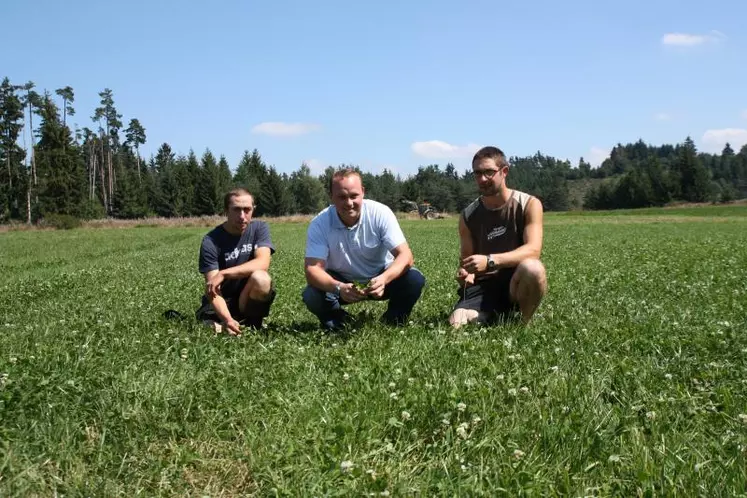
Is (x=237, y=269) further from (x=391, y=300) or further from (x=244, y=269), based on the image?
(x=391, y=300)

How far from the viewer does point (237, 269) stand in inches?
237

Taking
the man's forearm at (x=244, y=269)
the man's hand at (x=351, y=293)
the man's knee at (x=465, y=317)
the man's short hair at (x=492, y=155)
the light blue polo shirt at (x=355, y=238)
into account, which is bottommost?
the man's knee at (x=465, y=317)

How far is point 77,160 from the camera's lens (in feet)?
230

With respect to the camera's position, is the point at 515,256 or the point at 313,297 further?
the point at 313,297

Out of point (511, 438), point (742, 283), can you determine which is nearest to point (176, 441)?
point (511, 438)

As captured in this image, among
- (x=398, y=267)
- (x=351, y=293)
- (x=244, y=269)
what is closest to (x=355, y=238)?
(x=398, y=267)

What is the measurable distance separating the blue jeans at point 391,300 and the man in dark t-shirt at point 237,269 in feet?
1.77

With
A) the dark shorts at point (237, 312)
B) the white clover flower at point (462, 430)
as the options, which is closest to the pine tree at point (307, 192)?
the dark shorts at point (237, 312)

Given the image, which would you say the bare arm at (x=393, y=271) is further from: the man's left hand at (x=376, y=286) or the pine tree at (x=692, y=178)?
the pine tree at (x=692, y=178)

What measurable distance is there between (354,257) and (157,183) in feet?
300

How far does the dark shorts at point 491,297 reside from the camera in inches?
234

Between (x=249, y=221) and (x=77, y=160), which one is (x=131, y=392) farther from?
(x=77, y=160)

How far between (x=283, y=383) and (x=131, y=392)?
941 mm

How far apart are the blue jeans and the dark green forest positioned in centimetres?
3416
